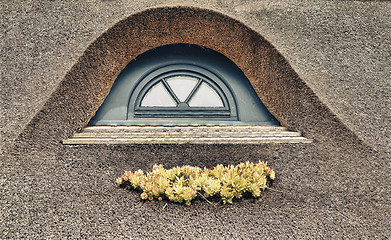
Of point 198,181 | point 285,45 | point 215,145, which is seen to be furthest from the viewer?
point 285,45

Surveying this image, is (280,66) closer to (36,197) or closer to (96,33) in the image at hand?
(96,33)

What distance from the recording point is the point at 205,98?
2822 mm

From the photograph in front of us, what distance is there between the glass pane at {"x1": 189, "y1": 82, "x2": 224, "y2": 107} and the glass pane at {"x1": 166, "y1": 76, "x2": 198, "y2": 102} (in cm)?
10

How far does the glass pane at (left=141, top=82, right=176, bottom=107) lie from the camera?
2754mm

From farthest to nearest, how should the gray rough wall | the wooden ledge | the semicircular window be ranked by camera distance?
the semicircular window < the gray rough wall < the wooden ledge

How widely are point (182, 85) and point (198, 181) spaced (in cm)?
147

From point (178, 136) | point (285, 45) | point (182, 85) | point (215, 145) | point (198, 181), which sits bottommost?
point (198, 181)

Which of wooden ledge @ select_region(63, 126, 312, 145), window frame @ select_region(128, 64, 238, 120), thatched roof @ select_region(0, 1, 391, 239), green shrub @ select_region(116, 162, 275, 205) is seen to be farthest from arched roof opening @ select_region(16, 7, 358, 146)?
green shrub @ select_region(116, 162, 275, 205)

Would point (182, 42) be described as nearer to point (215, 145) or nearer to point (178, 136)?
point (178, 136)

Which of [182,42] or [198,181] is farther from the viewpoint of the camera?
[182,42]

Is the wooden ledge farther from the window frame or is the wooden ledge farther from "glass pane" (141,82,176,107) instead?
"glass pane" (141,82,176,107)

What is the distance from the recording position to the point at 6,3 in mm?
2445

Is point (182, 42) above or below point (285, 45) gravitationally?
above

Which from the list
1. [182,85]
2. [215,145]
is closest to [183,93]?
[182,85]
